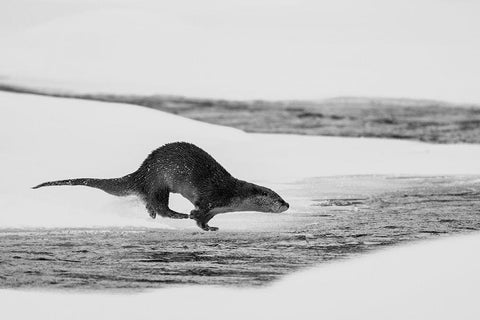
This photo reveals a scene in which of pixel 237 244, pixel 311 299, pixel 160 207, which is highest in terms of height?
pixel 160 207

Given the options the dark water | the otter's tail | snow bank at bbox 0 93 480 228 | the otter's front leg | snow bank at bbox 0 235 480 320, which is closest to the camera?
snow bank at bbox 0 235 480 320

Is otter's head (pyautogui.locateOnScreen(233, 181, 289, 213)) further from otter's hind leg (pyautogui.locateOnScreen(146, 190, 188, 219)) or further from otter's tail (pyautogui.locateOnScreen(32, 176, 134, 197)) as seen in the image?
otter's tail (pyautogui.locateOnScreen(32, 176, 134, 197))

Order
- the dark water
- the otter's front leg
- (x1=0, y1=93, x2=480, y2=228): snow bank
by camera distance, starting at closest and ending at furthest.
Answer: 1. the dark water
2. the otter's front leg
3. (x1=0, y1=93, x2=480, y2=228): snow bank

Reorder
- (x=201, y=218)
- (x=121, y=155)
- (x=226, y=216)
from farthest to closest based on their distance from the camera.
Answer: (x=121, y=155) < (x=226, y=216) < (x=201, y=218)

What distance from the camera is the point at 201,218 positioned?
324cm

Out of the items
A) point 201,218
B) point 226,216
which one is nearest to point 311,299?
point 201,218

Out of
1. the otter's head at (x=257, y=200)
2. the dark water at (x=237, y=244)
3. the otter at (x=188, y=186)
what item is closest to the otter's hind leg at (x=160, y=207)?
the otter at (x=188, y=186)

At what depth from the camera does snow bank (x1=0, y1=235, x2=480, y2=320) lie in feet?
8.54

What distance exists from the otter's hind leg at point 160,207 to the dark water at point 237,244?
0.13 m

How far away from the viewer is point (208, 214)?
129 inches

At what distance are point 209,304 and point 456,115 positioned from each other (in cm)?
244

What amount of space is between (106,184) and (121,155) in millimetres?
420

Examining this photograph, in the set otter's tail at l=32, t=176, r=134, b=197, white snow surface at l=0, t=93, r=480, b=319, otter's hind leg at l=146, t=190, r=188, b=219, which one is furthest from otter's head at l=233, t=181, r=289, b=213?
otter's tail at l=32, t=176, r=134, b=197

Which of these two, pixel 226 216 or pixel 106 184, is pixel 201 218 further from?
pixel 106 184
